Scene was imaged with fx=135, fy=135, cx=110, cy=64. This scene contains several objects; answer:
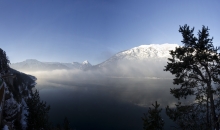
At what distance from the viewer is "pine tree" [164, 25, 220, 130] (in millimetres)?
12586

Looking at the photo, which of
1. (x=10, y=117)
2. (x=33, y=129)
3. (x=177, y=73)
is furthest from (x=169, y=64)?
(x=10, y=117)

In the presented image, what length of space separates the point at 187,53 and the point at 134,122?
67.3m

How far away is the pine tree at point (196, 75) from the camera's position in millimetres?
12586

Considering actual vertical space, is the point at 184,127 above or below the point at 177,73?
below

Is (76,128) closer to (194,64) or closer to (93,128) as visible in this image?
(93,128)

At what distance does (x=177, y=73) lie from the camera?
14562 mm

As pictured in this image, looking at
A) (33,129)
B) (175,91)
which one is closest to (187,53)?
(175,91)

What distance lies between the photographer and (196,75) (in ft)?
43.9

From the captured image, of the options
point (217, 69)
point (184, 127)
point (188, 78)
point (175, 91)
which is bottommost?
point (184, 127)

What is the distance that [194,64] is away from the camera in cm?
1346

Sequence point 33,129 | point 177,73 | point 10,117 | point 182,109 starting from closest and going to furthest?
point 182,109 < point 177,73 < point 33,129 < point 10,117

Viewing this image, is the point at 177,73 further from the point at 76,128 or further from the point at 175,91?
the point at 76,128

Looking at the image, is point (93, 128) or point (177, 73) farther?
point (93, 128)

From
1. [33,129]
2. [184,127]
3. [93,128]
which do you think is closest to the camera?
[184,127]
